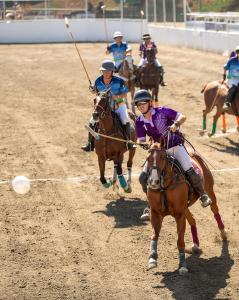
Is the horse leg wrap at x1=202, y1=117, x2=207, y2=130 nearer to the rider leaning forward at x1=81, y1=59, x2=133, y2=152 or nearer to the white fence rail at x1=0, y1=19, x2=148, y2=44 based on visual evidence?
the rider leaning forward at x1=81, y1=59, x2=133, y2=152

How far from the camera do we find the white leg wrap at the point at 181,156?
11.0m

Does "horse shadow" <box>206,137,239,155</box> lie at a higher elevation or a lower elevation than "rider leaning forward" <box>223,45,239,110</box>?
lower

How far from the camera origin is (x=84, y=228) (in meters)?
13.3

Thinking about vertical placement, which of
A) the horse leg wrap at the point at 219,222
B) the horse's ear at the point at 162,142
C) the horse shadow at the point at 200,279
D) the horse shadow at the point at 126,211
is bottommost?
the horse shadow at the point at 200,279

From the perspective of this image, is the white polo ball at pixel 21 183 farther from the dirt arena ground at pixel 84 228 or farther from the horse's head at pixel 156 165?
the horse's head at pixel 156 165

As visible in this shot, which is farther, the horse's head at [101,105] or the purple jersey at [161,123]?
the horse's head at [101,105]

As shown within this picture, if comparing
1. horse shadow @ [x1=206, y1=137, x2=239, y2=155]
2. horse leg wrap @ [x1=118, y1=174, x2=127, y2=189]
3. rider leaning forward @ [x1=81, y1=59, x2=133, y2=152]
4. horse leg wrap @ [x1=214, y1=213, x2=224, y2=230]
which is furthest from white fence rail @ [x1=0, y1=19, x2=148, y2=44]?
horse leg wrap @ [x1=214, y1=213, x2=224, y2=230]

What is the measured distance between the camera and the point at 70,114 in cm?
2522

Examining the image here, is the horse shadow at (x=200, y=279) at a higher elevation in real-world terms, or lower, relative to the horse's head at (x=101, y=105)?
lower

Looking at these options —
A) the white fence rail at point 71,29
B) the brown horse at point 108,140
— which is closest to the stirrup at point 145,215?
the brown horse at point 108,140

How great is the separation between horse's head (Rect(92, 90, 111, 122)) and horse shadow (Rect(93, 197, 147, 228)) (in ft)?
Answer: 6.35

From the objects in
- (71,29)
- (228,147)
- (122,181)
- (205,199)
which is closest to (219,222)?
(205,199)

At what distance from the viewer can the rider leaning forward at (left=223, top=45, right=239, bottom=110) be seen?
2019cm

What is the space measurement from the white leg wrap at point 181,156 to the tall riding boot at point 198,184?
0.32 feet
